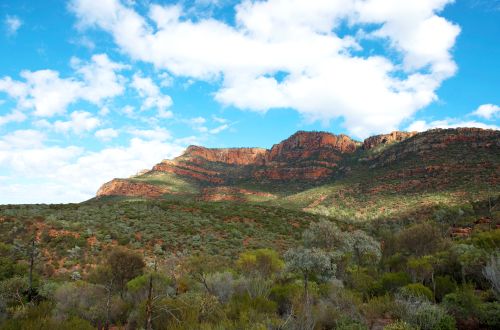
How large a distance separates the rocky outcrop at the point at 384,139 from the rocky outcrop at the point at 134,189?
8062 centimetres

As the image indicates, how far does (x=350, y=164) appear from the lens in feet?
400

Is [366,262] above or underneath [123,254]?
underneath

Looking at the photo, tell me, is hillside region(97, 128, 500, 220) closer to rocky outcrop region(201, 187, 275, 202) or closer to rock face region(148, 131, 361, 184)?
rocky outcrop region(201, 187, 275, 202)

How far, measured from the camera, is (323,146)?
6073 inches

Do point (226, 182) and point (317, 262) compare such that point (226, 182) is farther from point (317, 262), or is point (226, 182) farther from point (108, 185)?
point (317, 262)

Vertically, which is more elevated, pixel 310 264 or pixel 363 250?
pixel 310 264

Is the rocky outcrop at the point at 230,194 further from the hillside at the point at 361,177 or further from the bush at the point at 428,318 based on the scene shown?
the bush at the point at 428,318

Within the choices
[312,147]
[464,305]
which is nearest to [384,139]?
[312,147]

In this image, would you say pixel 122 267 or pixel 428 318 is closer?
pixel 428 318

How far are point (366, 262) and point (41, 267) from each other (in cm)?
2406

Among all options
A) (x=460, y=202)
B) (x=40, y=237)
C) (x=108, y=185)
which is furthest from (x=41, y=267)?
(x=108, y=185)

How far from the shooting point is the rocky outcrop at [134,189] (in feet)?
368

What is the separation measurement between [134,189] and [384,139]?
317 ft

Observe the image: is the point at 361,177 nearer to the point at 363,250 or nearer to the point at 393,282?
the point at 363,250
